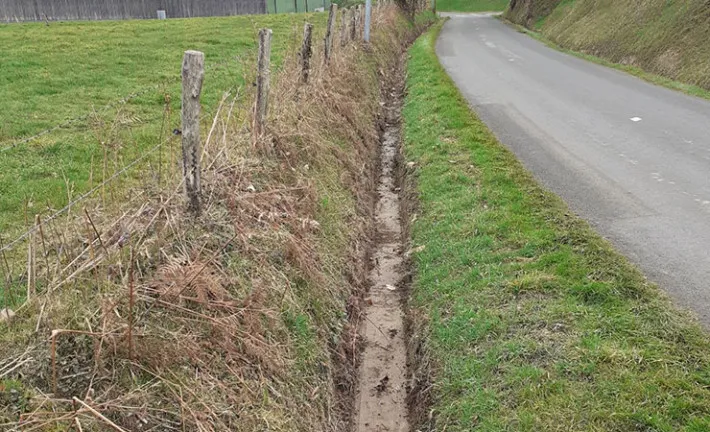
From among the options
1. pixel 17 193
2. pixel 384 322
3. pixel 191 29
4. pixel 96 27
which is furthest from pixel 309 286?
pixel 96 27

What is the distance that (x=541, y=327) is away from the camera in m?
4.72

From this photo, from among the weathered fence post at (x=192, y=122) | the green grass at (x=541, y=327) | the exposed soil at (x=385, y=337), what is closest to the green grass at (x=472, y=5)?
the exposed soil at (x=385, y=337)

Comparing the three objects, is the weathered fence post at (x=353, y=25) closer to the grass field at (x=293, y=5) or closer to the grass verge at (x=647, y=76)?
the grass verge at (x=647, y=76)

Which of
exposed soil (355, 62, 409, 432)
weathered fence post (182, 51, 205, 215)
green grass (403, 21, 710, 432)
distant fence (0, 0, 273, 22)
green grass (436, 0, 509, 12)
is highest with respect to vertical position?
green grass (436, 0, 509, 12)

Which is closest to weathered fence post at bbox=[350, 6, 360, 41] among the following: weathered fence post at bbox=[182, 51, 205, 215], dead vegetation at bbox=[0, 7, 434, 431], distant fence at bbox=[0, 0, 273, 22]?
dead vegetation at bbox=[0, 7, 434, 431]

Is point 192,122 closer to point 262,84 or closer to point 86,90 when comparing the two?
point 262,84

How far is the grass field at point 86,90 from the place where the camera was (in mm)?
6125

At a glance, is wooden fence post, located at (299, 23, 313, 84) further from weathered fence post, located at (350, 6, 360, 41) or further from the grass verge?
the grass verge

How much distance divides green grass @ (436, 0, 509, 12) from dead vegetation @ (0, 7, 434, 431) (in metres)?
53.4

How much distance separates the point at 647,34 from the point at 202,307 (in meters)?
18.3

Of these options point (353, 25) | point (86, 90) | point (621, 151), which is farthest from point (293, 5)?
point (621, 151)

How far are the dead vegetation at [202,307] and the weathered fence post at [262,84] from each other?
0.14 m

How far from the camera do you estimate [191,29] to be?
18.7 metres

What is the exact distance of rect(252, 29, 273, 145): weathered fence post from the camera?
6254mm
